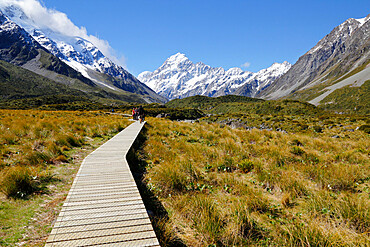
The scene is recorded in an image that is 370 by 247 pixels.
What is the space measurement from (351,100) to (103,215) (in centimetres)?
16452

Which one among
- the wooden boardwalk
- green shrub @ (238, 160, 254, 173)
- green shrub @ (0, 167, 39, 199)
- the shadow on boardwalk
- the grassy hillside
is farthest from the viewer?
the grassy hillside

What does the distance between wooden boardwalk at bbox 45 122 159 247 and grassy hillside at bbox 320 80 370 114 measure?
135m

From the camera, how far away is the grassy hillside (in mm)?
104613

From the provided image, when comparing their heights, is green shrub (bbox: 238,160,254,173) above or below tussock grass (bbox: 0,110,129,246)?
below

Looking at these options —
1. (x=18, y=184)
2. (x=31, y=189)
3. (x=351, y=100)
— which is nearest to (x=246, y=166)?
(x=31, y=189)

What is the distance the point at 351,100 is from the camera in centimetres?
11938

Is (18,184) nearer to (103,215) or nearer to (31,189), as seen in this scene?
(31,189)

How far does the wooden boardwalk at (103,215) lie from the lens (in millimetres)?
2951

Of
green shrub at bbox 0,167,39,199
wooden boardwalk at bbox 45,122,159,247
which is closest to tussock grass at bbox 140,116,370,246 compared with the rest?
wooden boardwalk at bbox 45,122,159,247

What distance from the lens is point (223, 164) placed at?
836 cm

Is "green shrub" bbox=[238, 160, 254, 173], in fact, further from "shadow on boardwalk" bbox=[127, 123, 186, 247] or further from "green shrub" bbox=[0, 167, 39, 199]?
"green shrub" bbox=[0, 167, 39, 199]

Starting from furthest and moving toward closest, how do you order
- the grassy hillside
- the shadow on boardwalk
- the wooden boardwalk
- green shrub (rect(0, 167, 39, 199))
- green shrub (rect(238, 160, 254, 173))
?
the grassy hillside → green shrub (rect(238, 160, 254, 173)) → green shrub (rect(0, 167, 39, 199)) → the shadow on boardwalk → the wooden boardwalk

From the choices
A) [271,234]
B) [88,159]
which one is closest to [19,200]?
[88,159]

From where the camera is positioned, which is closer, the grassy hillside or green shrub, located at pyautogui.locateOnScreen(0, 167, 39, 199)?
green shrub, located at pyautogui.locateOnScreen(0, 167, 39, 199)
